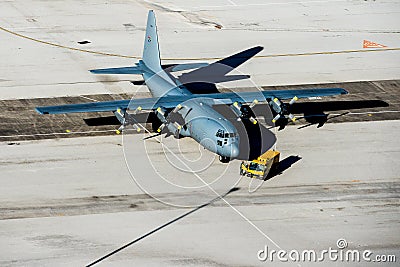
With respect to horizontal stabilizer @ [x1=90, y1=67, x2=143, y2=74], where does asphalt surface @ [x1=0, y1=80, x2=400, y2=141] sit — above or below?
below

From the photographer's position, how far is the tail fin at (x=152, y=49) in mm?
74531

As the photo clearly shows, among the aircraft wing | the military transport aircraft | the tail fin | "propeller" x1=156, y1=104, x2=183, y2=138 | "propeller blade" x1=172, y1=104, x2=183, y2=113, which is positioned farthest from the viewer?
the tail fin

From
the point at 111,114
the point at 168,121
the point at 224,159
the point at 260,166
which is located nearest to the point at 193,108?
the point at 168,121

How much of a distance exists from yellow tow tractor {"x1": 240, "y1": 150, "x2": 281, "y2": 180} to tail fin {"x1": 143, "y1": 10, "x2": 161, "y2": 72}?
17893 millimetres

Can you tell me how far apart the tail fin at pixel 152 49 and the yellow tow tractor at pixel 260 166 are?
17893 mm

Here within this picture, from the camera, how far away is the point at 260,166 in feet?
198

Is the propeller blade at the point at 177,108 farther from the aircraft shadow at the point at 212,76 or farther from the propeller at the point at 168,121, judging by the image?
the aircraft shadow at the point at 212,76

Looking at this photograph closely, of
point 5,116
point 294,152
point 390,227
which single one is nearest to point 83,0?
point 5,116

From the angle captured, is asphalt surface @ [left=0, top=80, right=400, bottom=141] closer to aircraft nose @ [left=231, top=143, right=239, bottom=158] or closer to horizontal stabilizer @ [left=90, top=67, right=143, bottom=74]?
horizontal stabilizer @ [left=90, top=67, right=143, bottom=74]

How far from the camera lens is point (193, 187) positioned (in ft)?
196

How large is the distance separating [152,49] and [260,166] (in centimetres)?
2044

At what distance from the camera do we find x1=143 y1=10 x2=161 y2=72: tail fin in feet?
245

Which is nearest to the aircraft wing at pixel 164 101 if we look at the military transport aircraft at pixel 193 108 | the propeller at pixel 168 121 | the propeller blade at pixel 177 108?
the military transport aircraft at pixel 193 108

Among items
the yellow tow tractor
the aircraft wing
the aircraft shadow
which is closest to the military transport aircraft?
the aircraft wing
